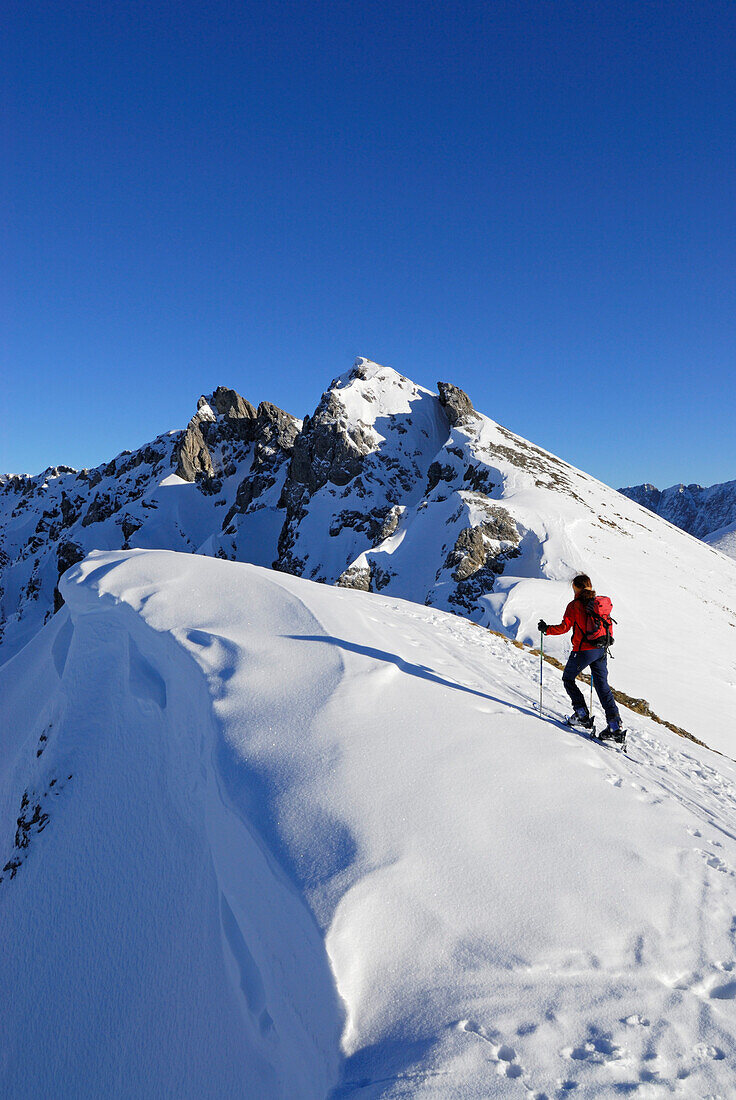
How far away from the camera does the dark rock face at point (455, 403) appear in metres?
63.5

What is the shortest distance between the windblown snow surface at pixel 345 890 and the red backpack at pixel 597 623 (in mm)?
1379

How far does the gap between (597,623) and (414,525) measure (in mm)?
32090

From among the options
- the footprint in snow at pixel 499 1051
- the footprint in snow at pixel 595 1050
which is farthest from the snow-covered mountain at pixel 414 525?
the footprint in snow at pixel 499 1051

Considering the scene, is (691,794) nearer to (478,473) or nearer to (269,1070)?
(269,1070)

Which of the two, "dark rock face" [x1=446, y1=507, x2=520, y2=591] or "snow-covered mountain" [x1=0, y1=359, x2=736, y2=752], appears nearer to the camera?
"snow-covered mountain" [x1=0, y1=359, x2=736, y2=752]

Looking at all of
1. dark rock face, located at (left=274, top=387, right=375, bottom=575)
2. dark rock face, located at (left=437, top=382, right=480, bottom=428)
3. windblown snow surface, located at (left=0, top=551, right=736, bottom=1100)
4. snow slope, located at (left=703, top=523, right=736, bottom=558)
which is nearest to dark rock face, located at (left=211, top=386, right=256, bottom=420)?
dark rock face, located at (left=274, top=387, right=375, bottom=575)

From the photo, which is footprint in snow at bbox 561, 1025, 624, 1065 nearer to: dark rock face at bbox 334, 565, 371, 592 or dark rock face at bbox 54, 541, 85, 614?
dark rock face at bbox 334, 565, 371, 592

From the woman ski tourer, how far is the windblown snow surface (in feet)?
2.29

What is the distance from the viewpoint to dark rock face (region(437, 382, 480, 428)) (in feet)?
208

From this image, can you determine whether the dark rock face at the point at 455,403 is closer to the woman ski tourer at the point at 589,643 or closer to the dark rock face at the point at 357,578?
the dark rock face at the point at 357,578

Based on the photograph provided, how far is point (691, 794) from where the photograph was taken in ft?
21.1

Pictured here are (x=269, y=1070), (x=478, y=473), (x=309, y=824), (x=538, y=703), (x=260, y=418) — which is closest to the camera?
(x=269, y=1070)

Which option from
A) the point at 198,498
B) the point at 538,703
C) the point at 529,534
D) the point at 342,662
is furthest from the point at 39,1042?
the point at 198,498

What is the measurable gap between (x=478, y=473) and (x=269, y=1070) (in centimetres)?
4419
